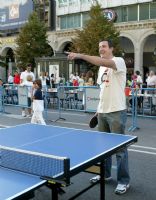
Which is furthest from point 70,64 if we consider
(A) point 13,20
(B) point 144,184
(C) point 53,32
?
(A) point 13,20

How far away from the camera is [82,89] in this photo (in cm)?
1447

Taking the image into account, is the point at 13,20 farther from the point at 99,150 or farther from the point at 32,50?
the point at 99,150

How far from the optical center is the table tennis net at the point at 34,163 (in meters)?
3.23

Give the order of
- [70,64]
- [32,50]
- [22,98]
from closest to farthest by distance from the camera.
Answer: [22,98], [70,64], [32,50]

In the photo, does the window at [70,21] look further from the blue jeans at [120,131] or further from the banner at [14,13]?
the blue jeans at [120,131]

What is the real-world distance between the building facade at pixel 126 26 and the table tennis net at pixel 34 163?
26527mm

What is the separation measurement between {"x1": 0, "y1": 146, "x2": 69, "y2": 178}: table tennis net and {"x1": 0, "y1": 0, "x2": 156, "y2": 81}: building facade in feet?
87.0

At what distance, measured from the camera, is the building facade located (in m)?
37.6

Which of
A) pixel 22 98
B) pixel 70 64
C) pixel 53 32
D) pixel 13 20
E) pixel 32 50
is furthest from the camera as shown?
pixel 13 20

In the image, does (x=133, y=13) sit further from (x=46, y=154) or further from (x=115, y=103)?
(x=46, y=154)

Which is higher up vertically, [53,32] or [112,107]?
[53,32]

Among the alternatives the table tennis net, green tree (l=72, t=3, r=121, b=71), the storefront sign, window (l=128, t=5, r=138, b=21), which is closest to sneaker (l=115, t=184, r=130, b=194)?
the table tennis net

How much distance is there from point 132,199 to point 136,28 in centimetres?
3455

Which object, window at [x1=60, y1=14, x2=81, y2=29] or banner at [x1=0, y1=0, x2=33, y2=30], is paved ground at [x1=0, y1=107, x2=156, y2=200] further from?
banner at [x1=0, y1=0, x2=33, y2=30]
